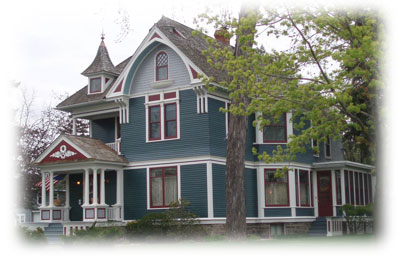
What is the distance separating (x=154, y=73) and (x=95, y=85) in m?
4.78

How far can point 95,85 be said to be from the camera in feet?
97.0

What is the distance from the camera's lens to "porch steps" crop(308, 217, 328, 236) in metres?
27.5

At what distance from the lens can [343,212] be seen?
28422 mm

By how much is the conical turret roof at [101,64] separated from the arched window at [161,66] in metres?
4.28

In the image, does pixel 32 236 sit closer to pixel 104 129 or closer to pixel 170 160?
pixel 170 160

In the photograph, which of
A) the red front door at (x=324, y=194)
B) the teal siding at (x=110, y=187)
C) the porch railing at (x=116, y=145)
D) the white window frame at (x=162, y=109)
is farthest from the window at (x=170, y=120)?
the red front door at (x=324, y=194)

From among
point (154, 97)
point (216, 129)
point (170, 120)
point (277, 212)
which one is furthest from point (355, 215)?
point (154, 97)

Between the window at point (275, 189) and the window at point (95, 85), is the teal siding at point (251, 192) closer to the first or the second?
the window at point (275, 189)

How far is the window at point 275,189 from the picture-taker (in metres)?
26.8

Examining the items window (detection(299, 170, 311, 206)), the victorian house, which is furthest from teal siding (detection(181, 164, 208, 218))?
window (detection(299, 170, 311, 206))

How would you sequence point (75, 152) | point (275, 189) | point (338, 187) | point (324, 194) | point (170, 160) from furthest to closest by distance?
point (338, 187), point (324, 194), point (275, 189), point (75, 152), point (170, 160)

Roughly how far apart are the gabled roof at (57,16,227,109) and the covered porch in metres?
2.67

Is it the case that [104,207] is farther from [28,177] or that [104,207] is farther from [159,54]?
[28,177]

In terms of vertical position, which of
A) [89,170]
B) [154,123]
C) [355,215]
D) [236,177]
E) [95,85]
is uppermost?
[95,85]
